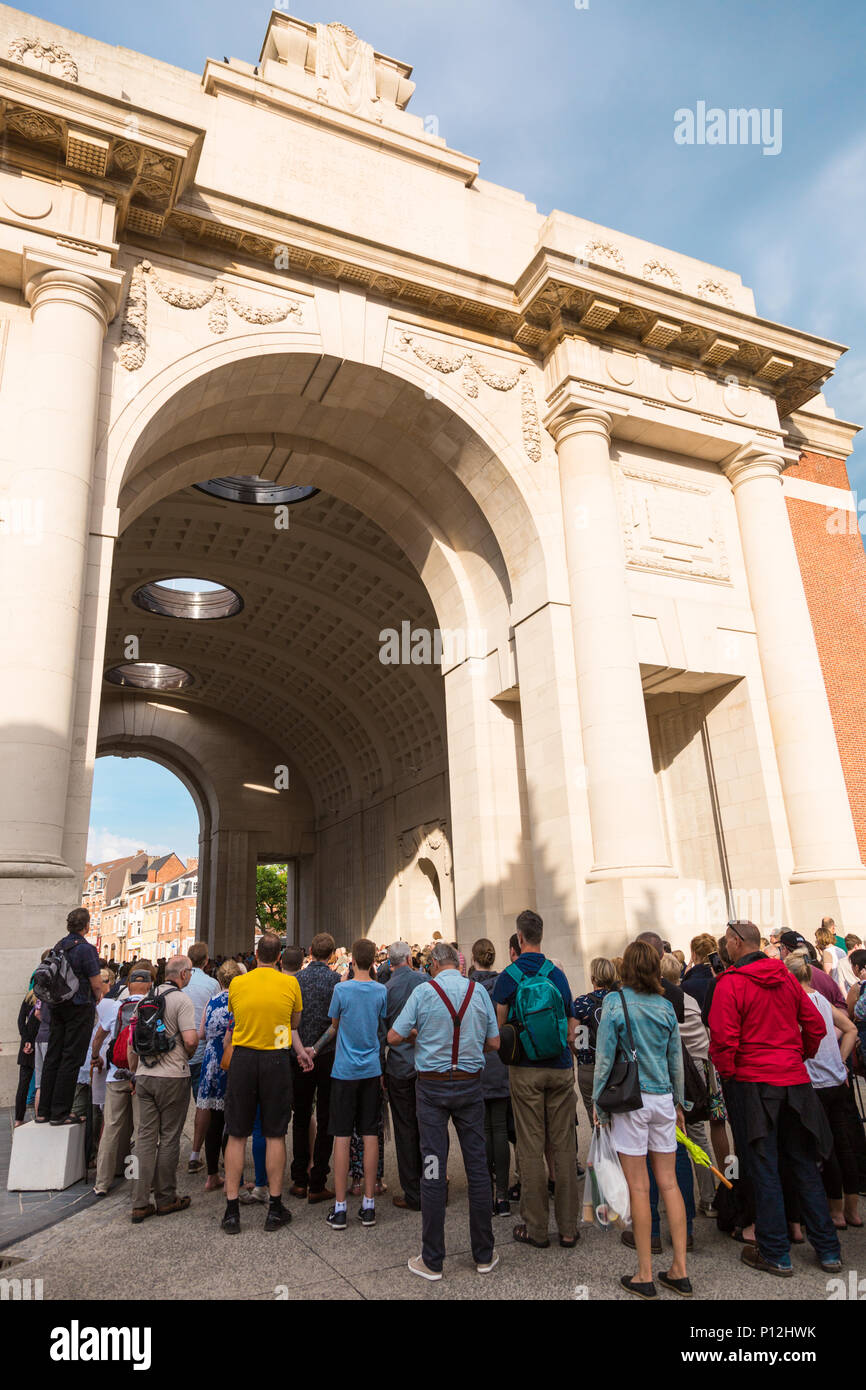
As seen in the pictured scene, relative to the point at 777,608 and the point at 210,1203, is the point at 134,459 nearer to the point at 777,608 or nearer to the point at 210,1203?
the point at 210,1203

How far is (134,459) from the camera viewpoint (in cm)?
1309

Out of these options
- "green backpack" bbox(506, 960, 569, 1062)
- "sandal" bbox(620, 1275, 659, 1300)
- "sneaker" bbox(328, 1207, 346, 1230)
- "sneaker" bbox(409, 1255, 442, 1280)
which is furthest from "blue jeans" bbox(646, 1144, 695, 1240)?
"sneaker" bbox(328, 1207, 346, 1230)

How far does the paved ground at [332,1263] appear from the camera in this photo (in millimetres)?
4523

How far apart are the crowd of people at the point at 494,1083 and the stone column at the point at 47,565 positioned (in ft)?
9.98

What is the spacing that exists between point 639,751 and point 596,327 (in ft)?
26.7

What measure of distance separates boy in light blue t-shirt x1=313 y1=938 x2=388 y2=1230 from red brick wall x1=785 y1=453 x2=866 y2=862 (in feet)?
45.0

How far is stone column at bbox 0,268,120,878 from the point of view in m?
9.81

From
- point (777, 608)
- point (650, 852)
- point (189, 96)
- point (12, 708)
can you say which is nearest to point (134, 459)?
point (12, 708)

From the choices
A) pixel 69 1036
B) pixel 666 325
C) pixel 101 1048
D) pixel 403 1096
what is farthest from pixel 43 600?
pixel 666 325

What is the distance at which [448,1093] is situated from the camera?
5.04m

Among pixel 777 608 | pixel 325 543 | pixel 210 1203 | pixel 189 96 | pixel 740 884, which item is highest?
pixel 189 96

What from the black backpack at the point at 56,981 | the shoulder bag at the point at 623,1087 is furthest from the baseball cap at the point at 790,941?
the black backpack at the point at 56,981

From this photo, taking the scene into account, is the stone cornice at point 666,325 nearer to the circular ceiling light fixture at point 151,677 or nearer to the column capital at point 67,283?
the column capital at point 67,283

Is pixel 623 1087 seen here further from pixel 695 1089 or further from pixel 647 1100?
pixel 695 1089
